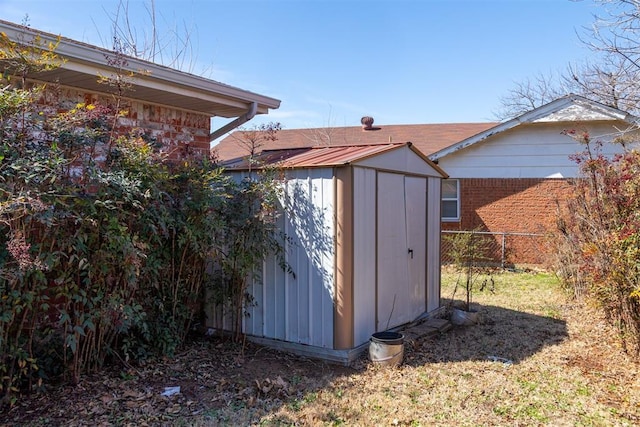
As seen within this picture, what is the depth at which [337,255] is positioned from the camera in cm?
494

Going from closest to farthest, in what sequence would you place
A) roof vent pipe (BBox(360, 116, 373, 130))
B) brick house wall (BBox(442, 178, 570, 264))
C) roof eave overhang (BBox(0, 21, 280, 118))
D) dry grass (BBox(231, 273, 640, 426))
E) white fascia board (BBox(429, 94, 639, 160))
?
1. dry grass (BBox(231, 273, 640, 426))
2. roof eave overhang (BBox(0, 21, 280, 118))
3. white fascia board (BBox(429, 94, 639, 160))
4. brick house wall (BBox(442, 178, 570, 264))
5. roof vent pipe (BBox(360, 116, 373, 130))

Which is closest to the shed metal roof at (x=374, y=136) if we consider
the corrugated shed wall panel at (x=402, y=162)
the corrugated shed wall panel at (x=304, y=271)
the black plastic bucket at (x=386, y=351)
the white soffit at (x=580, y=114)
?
the white soffit at (x=580, y=114)

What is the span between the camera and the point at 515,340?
5922mm

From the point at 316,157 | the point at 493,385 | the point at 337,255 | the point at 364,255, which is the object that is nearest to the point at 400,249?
the point at 364,255

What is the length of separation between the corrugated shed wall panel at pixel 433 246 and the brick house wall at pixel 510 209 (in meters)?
5.82

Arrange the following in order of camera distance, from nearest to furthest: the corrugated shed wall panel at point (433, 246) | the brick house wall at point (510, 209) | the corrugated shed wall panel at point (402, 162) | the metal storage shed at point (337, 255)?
the metal storage shed at point (337, 255)
the corrugated shed wall panel at point (402, 162)
the corrugated shed wall panel at point (433, 246)
the brick house wall at point (510, 209)

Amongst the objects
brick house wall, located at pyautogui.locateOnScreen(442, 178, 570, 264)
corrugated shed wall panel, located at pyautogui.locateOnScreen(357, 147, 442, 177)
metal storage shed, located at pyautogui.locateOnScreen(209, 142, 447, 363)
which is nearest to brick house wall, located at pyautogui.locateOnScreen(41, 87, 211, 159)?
metal storage shed, located at pyautogui.locateOnScreen(209, 142, 447, 363)

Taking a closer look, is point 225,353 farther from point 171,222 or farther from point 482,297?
point 482,297

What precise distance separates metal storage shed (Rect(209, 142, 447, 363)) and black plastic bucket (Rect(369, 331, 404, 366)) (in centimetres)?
24

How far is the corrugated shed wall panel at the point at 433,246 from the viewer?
6782 mm

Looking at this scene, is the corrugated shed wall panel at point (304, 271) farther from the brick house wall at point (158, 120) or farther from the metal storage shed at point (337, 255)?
the brick house wall at point (158, 120)

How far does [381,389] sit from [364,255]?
1.45 m

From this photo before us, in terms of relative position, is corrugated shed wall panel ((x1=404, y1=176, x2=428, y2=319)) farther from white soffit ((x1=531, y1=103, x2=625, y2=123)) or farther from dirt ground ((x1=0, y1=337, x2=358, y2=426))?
white soffit ((x1=531, y1=103, x2=625, y2=123))

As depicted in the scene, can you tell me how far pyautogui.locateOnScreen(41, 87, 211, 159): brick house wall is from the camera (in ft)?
15.9
